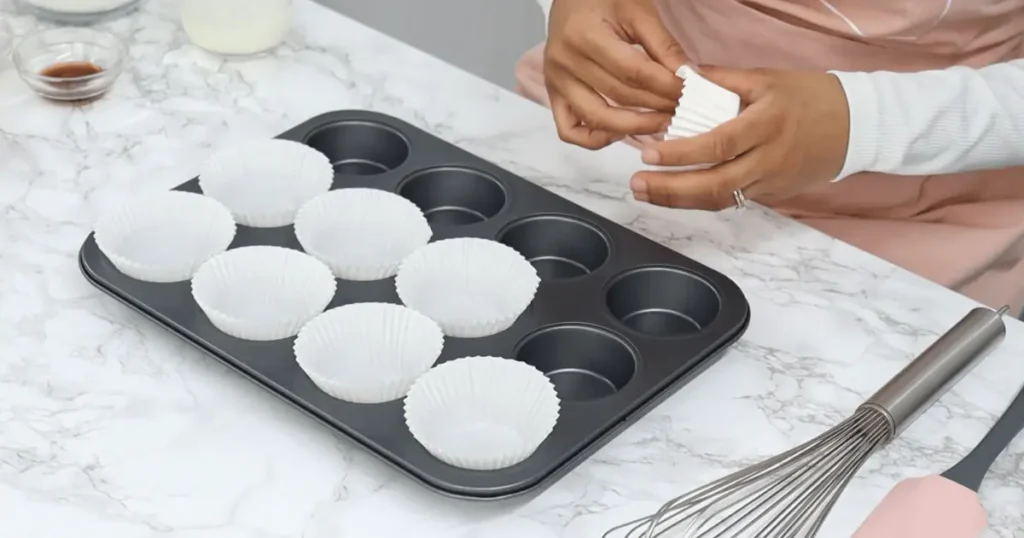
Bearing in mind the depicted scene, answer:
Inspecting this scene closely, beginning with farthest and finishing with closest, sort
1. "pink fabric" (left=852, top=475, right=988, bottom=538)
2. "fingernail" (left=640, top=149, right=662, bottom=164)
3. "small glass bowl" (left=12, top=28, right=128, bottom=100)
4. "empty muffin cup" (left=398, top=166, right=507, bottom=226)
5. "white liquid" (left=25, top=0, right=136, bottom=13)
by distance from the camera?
"white liquid" (left=25, top=0, right=136, bottom=13) < "small glass bowl" (left=12, top=28, right=128, bottom=100) < "empty muffin cup" (left=398, top=166, right=507, bottom=226) < "fingernail" (left=640, top=149, right=662, bottom=164) < "pink fabric" (left=852, top=475, right=988, bottom=538)

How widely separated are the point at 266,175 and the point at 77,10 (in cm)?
38

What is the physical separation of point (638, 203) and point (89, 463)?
503 mm

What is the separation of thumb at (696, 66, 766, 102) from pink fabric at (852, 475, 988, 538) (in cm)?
35

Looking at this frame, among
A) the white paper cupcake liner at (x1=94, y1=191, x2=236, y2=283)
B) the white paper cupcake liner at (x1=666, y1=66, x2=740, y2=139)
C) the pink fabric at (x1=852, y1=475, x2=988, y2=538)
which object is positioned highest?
the white paper cupcake liner at (x1=666, y1=66, x2=740, y2=139)

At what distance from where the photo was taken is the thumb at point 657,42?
0.96 m

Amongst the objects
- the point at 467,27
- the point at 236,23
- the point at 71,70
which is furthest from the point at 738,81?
the point at 467,27

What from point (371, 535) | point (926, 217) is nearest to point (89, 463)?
point (371, 535)

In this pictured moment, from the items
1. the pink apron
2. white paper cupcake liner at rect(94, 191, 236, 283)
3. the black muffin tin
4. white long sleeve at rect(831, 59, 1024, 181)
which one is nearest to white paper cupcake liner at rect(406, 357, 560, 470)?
the black muffin tin

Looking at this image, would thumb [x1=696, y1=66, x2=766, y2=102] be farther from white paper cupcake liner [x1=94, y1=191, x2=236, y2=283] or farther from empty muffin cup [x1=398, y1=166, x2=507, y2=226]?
white paper cupcake liner [x1=94, y1=191, x2=236, y2=283]

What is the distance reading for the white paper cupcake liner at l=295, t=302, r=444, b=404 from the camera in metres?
0.83

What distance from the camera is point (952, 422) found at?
84 cm

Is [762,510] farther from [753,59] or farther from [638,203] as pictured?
[753,59]

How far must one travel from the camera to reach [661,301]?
932 mm

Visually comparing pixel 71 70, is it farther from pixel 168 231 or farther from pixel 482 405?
pixel 482 405
